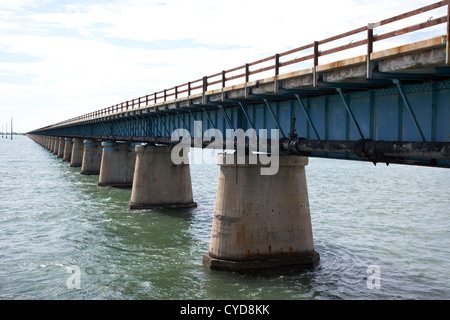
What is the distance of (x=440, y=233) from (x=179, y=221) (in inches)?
617

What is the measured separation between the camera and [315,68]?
13.9 m

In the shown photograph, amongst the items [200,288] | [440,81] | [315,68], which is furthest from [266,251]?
[440,81]

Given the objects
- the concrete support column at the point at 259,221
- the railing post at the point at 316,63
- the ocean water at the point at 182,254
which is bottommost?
the ocean water at the point at 182,254

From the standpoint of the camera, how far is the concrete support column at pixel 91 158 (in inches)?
2304

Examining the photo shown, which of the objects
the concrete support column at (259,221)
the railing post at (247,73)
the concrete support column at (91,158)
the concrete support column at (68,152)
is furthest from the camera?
the concrete support column at (68,152)

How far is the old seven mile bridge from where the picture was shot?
451 inches

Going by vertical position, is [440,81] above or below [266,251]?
above

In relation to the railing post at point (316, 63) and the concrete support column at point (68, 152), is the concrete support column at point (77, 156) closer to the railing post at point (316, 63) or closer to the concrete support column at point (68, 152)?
the concrete support column at point (68, 152)

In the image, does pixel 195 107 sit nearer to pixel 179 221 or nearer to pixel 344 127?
pixel 179 221

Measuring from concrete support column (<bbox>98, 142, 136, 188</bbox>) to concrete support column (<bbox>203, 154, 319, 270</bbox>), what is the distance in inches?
1167

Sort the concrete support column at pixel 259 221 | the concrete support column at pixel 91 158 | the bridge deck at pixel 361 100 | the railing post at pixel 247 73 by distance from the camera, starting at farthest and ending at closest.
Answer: the concrete support column at pixel 91 158
the railing post at pixel 247 73
the concrete support column at pixel 259 221
the bridge deck at pixel 361 100

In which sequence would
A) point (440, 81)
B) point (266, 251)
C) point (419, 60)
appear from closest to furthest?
point (419, 60) → point (440, 81) → point (266, 251)

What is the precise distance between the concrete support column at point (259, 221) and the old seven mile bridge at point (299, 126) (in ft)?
0.13

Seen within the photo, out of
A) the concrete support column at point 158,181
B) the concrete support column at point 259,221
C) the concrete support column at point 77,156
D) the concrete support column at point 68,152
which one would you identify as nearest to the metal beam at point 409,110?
the concrete support column at point 259,221
